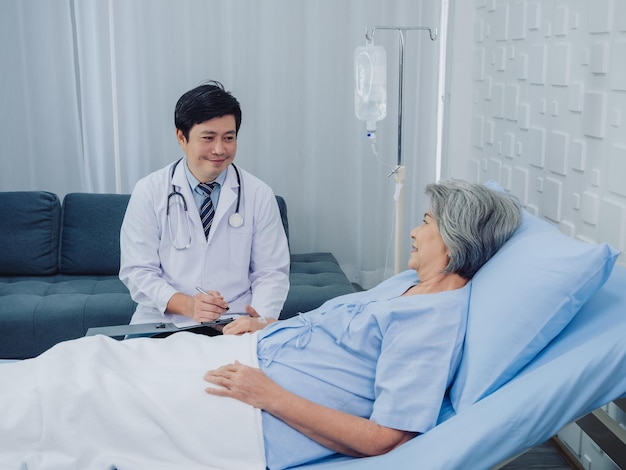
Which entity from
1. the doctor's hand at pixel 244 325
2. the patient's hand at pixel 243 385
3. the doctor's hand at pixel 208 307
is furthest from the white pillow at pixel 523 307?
the doctor's hand at pixel 208 307

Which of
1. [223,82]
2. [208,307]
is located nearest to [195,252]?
[208,307]

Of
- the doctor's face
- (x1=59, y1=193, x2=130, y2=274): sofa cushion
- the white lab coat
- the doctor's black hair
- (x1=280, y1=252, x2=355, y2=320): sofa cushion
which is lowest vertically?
(x1=280, y1=252, x2=355, y2=320): sofa cushion

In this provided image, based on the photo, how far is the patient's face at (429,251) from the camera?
1.85 metres

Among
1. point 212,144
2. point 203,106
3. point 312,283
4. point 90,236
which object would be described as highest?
point 203,106

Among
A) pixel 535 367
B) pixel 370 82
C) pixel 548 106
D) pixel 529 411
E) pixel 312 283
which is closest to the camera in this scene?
pixel 529 411

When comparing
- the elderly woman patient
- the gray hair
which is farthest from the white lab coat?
the gray hair

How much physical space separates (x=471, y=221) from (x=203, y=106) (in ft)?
2.92

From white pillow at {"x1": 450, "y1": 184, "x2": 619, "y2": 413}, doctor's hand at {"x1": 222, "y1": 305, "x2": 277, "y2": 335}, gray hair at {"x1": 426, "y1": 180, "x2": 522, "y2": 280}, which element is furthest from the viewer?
doctor's hand at {"x1": 222, "y1": 305, "x2": 277, "y2": 335}

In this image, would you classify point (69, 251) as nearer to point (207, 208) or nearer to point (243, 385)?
point (207, 208)

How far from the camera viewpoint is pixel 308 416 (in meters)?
1.65

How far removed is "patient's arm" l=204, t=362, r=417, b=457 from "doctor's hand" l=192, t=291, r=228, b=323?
0.47 m

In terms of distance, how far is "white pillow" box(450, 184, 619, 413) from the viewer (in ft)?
5.28

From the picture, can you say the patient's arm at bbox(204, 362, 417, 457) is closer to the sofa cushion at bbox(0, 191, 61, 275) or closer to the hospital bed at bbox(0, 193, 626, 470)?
the hospital bed at bbox(0, 193, 626, 470)

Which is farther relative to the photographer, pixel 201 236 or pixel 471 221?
pixel 201 236
